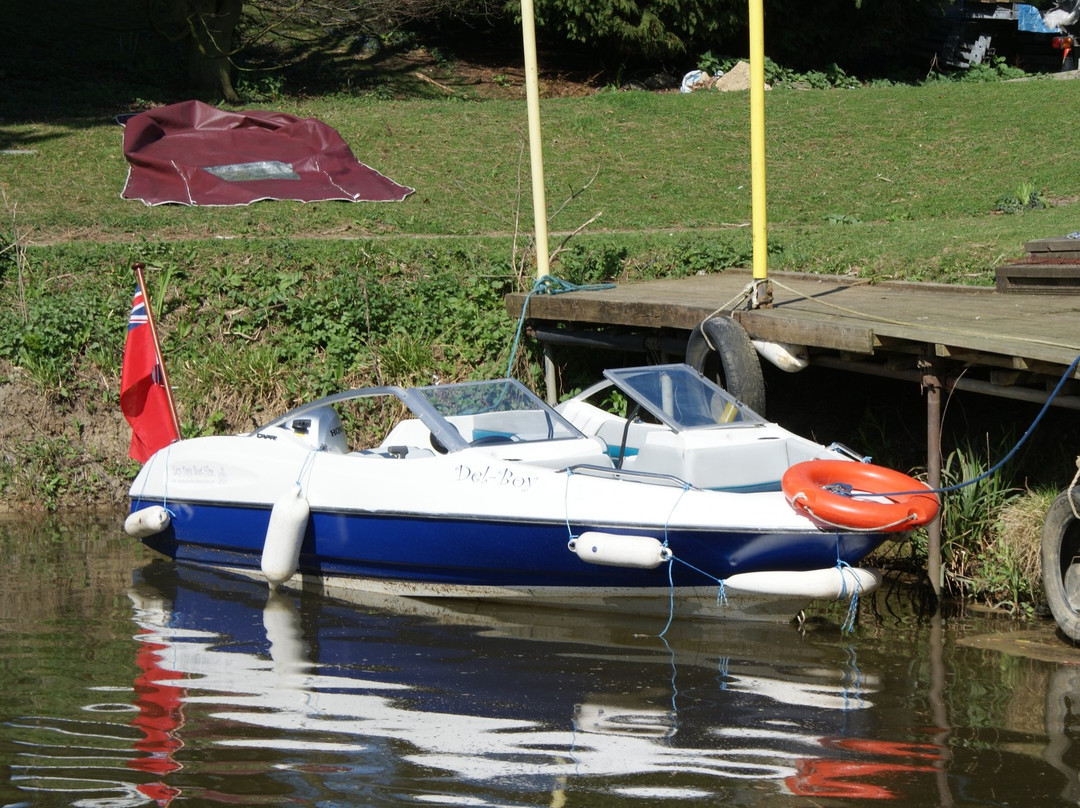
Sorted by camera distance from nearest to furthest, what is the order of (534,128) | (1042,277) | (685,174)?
(1042,277)
(534,128)
(685,174)

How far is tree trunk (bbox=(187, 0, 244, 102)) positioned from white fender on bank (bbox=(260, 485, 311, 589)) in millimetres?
14837

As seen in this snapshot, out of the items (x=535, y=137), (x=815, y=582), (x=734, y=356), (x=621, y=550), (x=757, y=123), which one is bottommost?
(x=815, y=582)

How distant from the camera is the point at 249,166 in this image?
1745 cm

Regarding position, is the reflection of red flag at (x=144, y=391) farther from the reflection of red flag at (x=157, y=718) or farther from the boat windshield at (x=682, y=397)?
the boat windshield at (x=682, y=397)

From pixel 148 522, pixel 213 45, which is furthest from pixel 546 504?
pixel 213 45

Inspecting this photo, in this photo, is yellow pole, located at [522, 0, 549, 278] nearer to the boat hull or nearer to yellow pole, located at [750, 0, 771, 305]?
yellow pole, located at [750, 0, 771, 305]

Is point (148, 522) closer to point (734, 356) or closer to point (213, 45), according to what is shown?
point (734, 356)

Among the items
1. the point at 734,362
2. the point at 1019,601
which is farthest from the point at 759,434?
the point at 1019,601

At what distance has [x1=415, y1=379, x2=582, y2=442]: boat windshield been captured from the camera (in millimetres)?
9250

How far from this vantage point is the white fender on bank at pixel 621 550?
25.3 feet

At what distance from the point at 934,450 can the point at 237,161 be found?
1179cm

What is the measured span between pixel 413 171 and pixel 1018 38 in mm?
17478

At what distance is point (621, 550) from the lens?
7.77 meters

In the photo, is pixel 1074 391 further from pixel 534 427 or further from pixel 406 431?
pixel 406 431
